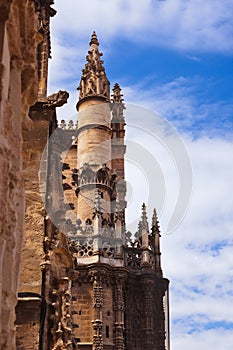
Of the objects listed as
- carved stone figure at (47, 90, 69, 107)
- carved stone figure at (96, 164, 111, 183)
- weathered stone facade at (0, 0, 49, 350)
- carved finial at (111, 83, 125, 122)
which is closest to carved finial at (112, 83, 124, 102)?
carved finial at (111, 83, 125, 122)

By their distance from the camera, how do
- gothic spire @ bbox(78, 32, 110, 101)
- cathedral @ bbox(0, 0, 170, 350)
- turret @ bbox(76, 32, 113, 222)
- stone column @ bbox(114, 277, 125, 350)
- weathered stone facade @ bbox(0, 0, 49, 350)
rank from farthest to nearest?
gothic spire @ bbox(78, 32, 110, 101) → turret @ bbox(76, 32, 113, 222) → stone column @ bbox(114, 277, 125, 350) → cathedral @ bbox(0, 0, 170, 350) → weathered stone facade @ bbox(0, 0, 49, 350)

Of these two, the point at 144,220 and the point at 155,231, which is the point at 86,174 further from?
the point at 155,231

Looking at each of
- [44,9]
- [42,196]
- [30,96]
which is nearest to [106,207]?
[44,9]

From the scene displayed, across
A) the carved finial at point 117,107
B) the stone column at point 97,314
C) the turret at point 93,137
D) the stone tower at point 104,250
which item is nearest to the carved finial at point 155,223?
the stone tower at point 104,250

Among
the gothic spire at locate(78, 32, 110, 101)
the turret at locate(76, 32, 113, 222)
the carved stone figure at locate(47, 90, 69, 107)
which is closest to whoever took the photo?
the carved stone figure at locate(47, 90, 69, 107)

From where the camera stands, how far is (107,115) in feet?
89.0

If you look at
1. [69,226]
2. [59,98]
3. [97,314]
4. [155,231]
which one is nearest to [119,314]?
[97,314]

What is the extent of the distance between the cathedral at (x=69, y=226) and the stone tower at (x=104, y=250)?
0.04 metres

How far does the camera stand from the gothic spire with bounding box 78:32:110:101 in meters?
27.2

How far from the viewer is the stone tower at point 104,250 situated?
21.8 m

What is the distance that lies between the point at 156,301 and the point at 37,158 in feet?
44.5

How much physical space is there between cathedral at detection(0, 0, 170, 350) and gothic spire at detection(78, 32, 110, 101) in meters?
0.05

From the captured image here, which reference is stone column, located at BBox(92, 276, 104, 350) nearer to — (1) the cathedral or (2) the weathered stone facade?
(1) the cathedral

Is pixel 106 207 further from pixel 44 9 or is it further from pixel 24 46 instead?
pixel 24 46
